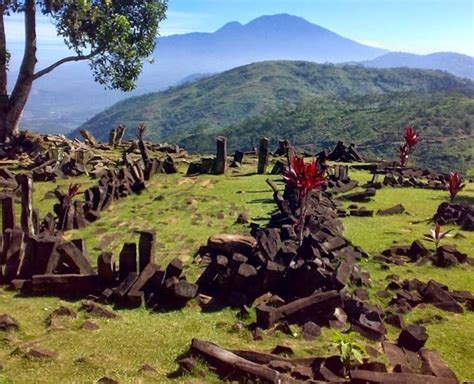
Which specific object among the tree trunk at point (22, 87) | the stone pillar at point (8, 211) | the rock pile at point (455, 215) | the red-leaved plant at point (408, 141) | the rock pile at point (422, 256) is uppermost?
the tree trunk at point (22, 87)

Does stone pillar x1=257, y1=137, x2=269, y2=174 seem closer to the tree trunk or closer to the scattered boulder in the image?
the tree trunk

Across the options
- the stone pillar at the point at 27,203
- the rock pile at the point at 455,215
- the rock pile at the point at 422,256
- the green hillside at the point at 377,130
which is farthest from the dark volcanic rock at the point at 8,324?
the green hillside at the point at 377,130

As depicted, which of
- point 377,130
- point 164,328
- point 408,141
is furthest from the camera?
point 377,130

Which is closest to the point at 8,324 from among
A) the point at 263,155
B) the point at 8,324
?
the point at 8,324

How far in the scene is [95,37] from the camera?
100ft

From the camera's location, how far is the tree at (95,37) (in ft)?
97.6

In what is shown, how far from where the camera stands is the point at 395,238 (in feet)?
51.5

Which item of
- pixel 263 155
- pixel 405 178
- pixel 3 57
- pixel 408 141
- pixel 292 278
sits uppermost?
pixel 3 57

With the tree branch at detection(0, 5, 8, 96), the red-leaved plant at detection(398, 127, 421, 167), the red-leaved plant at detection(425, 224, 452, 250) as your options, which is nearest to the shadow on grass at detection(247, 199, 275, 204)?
the red-leaved plant at detection(425, 224, 452, 250)

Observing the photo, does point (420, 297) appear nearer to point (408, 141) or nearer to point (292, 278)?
point (292, 278)

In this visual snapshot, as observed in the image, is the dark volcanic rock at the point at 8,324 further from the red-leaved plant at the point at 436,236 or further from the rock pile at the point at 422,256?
the red-leaved plant at the point at 436,236

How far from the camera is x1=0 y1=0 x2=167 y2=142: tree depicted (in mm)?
29750

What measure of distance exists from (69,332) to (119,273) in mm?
2350

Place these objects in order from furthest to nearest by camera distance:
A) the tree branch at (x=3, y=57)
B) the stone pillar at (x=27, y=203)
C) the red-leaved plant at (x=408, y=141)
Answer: the tree branch at (x=3, y=57)
the red-leaved plant at (x=408, y=141)
the stone pillar at (x=27, y=203)
